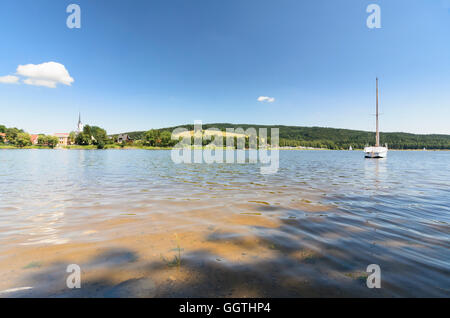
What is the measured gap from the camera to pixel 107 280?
308cm

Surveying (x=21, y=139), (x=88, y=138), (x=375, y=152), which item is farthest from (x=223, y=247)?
(x=21, y=139)

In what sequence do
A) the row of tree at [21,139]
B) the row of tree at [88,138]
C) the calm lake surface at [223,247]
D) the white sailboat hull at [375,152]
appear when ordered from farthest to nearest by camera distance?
the row of tree at [88,138] → the row of tree at [21,139] → the white sailboat hull at [375,152] → the calm lake surface at [223,247]

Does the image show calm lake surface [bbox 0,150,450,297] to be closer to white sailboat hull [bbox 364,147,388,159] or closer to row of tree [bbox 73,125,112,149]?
white sailboat hull [bbox 364,147,388,159]

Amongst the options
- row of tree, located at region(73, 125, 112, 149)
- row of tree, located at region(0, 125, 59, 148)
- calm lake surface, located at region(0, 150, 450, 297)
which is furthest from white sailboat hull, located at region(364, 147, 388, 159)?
row of tree, located at region(0, 125, 59, 148)

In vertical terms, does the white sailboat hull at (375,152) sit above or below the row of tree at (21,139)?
below

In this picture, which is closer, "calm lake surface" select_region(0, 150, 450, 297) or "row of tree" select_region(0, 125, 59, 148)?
"calm lake surface" select_region(0, 150, 450, 297)

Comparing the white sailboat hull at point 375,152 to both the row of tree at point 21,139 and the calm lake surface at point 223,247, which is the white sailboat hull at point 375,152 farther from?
the row of tree at point 21,139

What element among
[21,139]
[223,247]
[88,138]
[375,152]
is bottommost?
[223,247]

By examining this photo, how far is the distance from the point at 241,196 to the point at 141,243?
18.8 ft

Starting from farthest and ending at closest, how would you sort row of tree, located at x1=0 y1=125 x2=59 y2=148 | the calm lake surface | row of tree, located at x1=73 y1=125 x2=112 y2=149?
row of tree, located at x1=73 y1=125 x2=112 y2=149
row of tree, located at x1=0 y1=125 x2=59 y2=148
the calm lake surface

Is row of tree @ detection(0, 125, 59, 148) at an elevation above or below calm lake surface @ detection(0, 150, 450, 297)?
above

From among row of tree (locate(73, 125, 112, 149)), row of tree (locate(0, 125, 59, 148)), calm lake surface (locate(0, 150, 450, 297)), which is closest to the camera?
calm lake surface (locate(0, 150, 450, 297))

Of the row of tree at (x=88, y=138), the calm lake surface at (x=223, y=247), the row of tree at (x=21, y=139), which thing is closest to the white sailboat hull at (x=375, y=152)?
the calm lake surface at (x=223, y=247)

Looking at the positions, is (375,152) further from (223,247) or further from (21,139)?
(21,139)
